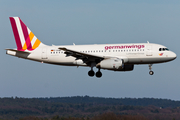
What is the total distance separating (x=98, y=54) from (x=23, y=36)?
14822 mm

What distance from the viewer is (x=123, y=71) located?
54.5 meters

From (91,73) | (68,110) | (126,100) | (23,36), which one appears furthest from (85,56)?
(126,100)

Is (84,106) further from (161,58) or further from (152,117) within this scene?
(161,58)

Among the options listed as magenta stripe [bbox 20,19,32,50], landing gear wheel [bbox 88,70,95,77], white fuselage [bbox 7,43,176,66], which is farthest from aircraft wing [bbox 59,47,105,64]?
magenta stripe [bbox 20,19,32,50]

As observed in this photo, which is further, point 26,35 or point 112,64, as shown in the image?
point 26,35

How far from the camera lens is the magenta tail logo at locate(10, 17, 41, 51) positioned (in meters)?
55.6

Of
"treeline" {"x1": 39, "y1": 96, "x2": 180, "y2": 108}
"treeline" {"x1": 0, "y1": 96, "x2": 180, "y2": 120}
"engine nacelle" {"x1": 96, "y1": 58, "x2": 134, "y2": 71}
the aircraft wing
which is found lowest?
"treeline" {"x1": 0, "y1": 96, "x2": 180, "y2": 120}

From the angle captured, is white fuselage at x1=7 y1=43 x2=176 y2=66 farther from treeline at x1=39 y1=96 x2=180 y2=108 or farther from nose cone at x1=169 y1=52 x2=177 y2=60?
treeline at x1=39 y1=96 x2=180 y2=108

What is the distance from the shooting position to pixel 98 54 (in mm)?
50781

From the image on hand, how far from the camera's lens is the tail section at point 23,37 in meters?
55.6

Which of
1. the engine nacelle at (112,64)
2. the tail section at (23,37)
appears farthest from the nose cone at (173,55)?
the tail section at (23,37)

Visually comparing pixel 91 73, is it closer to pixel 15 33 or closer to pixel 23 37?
pixel 23 37

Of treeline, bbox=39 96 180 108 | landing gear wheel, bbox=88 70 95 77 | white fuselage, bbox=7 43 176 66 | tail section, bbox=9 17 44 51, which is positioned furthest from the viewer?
treeline, bbox=39 96 180 108

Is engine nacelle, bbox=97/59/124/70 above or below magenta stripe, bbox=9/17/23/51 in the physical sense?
below
